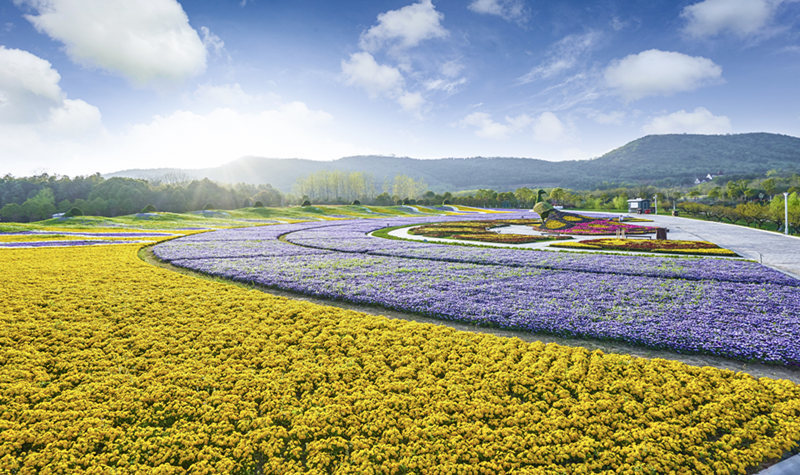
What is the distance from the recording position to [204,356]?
269 inches

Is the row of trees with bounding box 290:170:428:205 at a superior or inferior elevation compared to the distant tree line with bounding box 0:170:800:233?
superior

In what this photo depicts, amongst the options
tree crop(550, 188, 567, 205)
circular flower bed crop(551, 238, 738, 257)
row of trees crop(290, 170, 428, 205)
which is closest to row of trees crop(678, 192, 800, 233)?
circular flower bed crop(551, 238, 738, 257)

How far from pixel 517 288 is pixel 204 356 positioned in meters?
9.01

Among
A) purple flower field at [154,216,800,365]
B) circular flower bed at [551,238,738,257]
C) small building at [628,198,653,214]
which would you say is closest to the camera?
purple flower field at [154,216,800,365]

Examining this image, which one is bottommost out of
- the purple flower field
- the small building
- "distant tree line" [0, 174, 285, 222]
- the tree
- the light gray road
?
the light gray road

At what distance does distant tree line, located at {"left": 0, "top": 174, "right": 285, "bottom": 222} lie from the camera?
57844 mm

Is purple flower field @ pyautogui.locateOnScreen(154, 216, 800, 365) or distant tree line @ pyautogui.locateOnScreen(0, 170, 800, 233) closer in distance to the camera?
purple flower field @ pyautogui.locateOnScreen(154, 216, 800, 365)

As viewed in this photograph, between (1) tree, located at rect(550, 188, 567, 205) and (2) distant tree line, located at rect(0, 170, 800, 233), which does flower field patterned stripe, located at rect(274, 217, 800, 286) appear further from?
(1) tree, located at rect(550, 188, 567, 205)

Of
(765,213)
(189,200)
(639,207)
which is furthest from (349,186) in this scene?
(765,213)

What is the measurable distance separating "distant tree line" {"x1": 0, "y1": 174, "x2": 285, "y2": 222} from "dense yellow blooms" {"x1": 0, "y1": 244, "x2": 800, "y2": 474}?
62.4m

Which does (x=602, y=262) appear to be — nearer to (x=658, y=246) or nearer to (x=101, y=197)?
(x=658, y=246)

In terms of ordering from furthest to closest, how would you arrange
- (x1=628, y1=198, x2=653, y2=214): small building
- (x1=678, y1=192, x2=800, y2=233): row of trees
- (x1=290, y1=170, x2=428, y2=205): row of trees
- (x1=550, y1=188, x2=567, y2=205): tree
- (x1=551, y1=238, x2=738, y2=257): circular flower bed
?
(x1=290, y1=170, x2=428, y2=205): row of trees → (x1=550, y1=188, x2=567, y2=205): tree → (x1=628, y1=198, x2=653, y2=214): small building → (x1=678, y1=192, x2=800, y2=233): row of trees → (x1=551, y1=238, x2=738, y2=257): circular flower bed

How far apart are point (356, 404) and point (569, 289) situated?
8719mm

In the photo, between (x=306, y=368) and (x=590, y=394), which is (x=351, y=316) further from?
(x=590, y=394)
